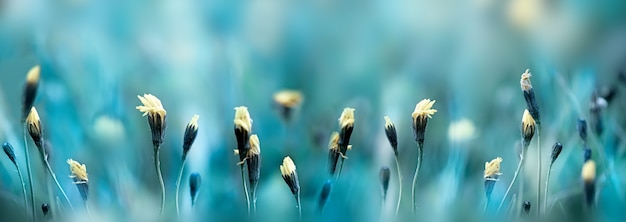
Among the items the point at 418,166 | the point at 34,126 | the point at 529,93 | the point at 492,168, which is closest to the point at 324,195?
the point at 418,166

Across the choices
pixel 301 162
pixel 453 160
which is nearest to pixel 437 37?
pixel 453 160

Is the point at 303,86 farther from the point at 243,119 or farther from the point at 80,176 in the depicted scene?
the point at 80,176

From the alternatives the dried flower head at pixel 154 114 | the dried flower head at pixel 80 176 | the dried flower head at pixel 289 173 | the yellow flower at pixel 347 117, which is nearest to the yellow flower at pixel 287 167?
the dried flower head at pixel 289 173

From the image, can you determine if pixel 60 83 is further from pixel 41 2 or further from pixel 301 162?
pixel 301 162

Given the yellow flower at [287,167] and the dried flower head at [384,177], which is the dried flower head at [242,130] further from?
the dried flower head at [384,177]

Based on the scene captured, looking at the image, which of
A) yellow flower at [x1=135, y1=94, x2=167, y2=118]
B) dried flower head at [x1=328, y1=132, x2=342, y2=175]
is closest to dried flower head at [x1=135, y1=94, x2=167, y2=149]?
yellow flower at [x1=135, y1=94, x2=167, y2=118]
